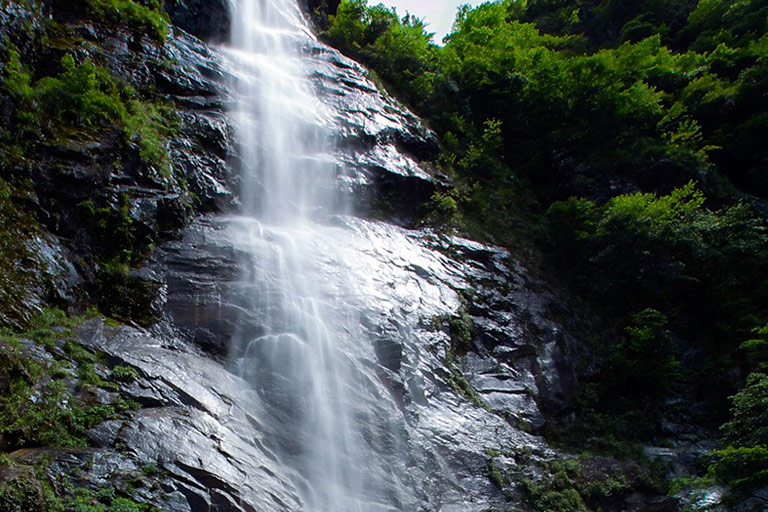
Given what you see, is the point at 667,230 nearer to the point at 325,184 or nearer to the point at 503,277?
the point at 503,277

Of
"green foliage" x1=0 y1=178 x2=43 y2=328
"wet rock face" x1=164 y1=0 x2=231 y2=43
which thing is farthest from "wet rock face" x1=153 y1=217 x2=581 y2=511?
"wet rock face" x1=164 y1=0 x2=231 y2=43

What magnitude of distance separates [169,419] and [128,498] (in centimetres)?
116

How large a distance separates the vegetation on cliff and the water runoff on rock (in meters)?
4.57

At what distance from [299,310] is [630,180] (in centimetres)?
1327

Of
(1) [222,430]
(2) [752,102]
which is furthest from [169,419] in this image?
(2) [752,102]

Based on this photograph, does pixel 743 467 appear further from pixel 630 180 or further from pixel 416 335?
pixel 630 180

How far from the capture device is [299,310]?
8820mm

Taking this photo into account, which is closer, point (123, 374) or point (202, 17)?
point (123, 374)

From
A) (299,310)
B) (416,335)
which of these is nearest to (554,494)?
(416,335)

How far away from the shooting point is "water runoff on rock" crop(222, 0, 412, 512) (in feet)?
22.9

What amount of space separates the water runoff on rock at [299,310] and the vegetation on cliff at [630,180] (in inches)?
180

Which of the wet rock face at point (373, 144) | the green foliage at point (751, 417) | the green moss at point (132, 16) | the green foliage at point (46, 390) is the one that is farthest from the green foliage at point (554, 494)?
the green moss at point (132, 16)

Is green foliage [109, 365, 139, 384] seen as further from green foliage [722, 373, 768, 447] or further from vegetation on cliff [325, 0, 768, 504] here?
green foliage [722, 373, 768, 447]

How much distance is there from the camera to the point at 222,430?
6.20 metres
